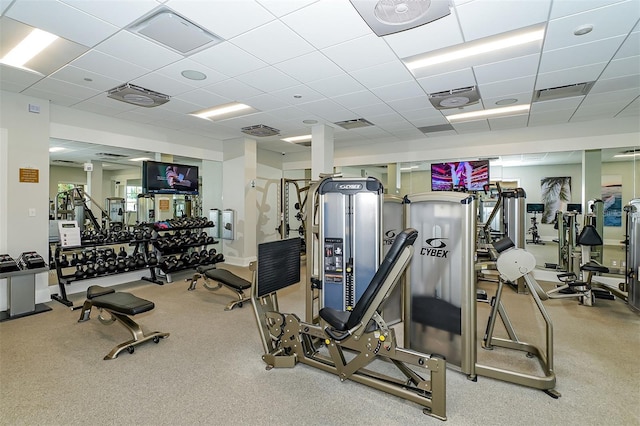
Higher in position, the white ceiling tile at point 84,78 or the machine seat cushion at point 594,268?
the white ceiling tile at point 84,78

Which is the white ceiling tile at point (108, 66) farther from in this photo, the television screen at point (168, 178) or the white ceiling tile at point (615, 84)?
the white ceiling tile at point (615, 84)

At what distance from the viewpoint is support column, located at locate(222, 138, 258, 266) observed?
7320 mm

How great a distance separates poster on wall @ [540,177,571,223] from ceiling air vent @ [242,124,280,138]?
5.63m

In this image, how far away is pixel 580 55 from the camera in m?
3.23

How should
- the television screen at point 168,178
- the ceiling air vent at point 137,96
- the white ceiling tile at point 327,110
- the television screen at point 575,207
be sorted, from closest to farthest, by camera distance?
1. the ceiling air vent at point 137,96
2. the white ceiling tile at point 327,110
3. the television screen at point 168,178
4. the television screen at point 575,207

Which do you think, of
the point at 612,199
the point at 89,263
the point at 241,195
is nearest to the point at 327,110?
the point at 241,195

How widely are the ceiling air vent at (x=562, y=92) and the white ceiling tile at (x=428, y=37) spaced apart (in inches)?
83.0

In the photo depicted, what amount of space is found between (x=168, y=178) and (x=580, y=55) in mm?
6250

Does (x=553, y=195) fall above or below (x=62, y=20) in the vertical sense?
below

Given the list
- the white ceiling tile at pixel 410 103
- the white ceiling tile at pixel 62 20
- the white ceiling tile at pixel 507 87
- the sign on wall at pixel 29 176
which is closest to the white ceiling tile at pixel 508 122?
the white ceiling tile at pixel 507 87

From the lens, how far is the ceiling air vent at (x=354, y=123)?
5858 millimetres

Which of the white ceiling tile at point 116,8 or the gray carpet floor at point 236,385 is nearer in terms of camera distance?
the gray carpet floor at point 236,385

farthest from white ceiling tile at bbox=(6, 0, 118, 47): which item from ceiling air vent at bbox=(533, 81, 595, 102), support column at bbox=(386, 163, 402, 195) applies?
support column at bbox=(386, 163, 402, 195)

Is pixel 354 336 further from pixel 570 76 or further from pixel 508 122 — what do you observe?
pixel 508 122
